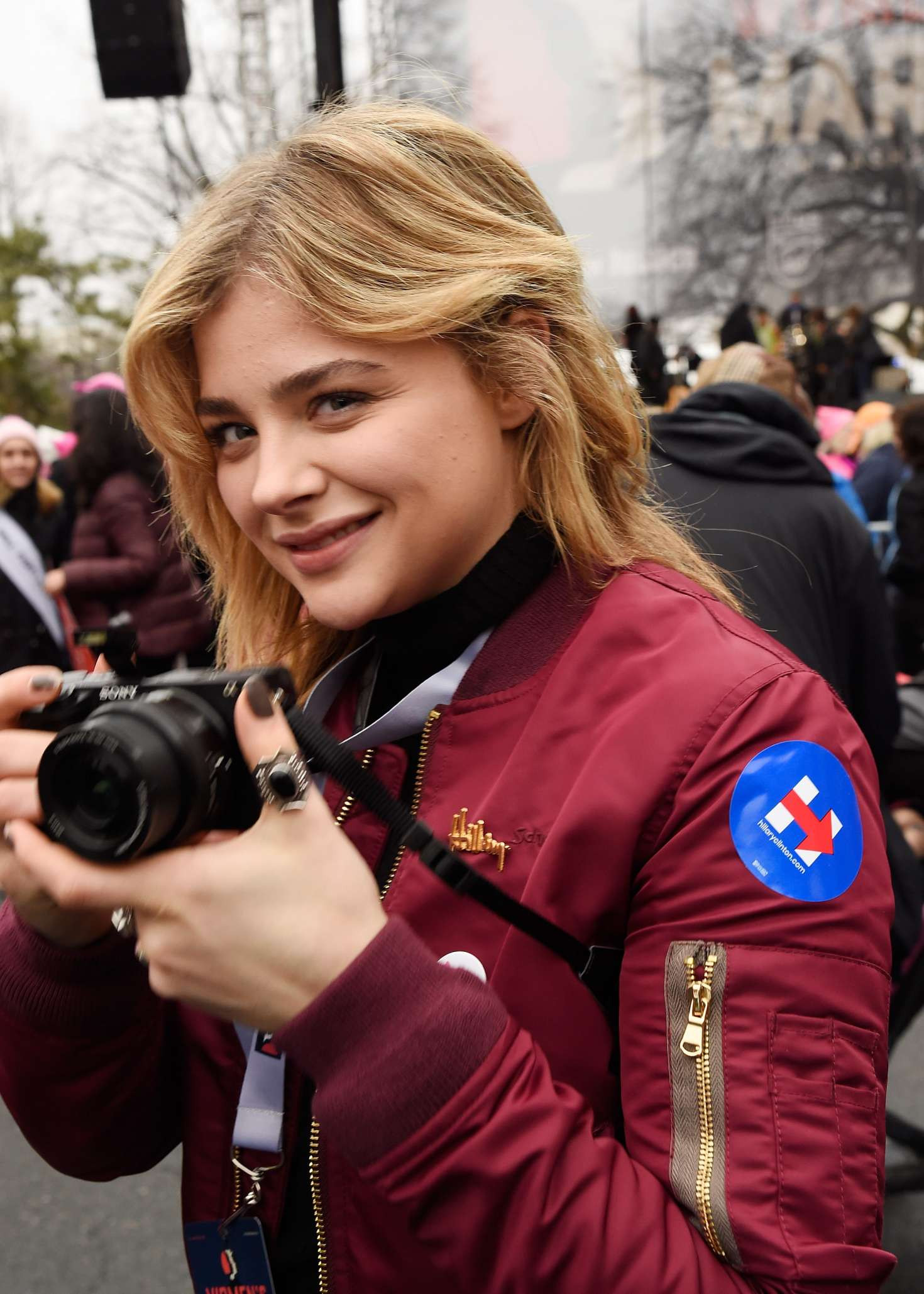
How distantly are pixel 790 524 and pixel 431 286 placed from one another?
1690mm

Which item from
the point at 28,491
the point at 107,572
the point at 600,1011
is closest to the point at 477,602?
the point at 600,1011

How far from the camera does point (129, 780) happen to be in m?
0.87

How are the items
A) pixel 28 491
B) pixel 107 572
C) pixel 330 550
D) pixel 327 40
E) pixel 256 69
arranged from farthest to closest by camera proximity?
1. pixel 256 69
2. pixel 28 491
3. pixel 107 572
4. pixel 327 40
5. pixel 330 550

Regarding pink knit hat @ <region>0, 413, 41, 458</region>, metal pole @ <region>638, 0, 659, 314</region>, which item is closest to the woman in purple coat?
pink knit hat @ <region>0, 413, 41, 458</region>

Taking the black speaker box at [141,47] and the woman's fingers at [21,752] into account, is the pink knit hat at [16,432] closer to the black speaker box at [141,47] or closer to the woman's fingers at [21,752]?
the black speaker box at [141,47]

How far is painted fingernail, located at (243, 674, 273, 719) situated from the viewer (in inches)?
35.9

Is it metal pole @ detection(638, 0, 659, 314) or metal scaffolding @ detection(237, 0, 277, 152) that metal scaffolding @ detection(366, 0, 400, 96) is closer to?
metal scaffolding @ detection(237, 0, 277, 152)

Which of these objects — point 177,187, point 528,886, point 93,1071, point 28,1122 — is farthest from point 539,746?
point 177,187

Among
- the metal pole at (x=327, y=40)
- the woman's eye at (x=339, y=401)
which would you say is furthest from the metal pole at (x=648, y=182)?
the woman's eye at (x=339, y=401)

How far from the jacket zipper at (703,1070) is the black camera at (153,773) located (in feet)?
1.20

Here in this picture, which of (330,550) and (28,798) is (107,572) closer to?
(330,550)

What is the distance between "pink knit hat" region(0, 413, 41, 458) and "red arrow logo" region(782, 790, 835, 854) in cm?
560

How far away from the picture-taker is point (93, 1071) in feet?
3.87

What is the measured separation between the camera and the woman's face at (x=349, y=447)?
1.12 m
